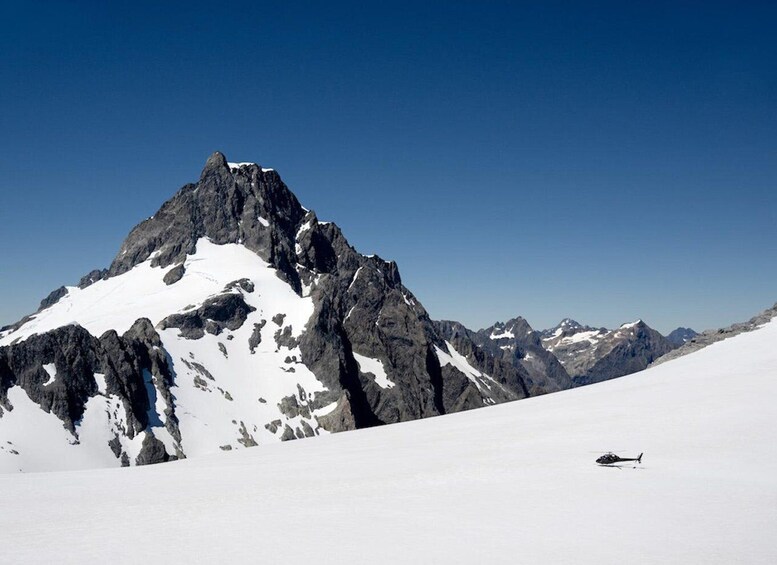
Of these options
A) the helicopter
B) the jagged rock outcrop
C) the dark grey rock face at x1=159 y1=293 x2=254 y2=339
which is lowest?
the helicopter

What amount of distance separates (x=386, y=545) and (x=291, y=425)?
14481cm

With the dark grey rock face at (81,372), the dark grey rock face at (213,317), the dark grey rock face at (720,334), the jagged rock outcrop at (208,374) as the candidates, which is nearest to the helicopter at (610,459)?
the dark grey rock face at (720,334)

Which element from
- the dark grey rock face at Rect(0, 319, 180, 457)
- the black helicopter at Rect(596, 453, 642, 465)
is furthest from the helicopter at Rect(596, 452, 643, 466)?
the dark grey rock face at Rect(0, 319, 180, 457)

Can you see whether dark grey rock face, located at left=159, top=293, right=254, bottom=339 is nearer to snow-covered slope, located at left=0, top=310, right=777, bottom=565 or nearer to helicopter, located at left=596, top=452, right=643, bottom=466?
snow-covered slope, located at left=0, top=310, right=777, bottom=565

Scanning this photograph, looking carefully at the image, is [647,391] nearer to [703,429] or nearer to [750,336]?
[703,429]

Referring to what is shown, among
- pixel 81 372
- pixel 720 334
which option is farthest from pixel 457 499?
pixel 81 372

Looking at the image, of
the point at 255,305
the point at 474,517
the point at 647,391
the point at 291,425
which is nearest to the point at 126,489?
the point at 474,517

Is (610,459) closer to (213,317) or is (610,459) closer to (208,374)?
(208,374)

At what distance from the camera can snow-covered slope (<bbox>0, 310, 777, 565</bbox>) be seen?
12531 mm

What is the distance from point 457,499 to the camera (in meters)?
15.6

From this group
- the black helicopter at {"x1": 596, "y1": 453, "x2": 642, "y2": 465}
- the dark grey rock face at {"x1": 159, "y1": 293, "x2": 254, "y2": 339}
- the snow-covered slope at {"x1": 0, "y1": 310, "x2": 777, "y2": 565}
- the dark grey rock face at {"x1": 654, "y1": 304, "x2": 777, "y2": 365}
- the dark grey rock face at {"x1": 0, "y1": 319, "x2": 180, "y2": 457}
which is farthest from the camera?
the dark grey rock face at {"x1": 159, "y1": 293, "x2": 254, "y2": 339}

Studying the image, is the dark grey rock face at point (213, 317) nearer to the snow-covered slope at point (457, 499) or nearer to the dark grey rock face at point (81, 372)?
the dark grey rock face at point (81, 372)

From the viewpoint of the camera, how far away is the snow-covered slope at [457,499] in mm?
12531

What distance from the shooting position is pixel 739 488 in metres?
15.8
